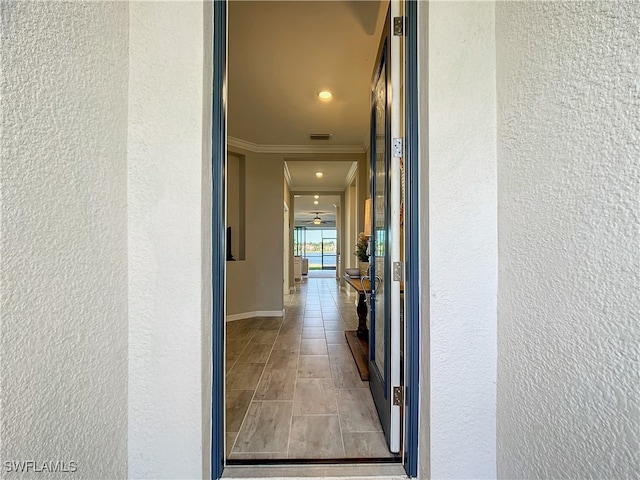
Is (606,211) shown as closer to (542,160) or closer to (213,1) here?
(542,160)

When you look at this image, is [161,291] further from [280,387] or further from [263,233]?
[263,233]

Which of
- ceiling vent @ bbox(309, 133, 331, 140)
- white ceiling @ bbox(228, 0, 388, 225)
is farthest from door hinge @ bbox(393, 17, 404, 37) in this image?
ceiling vent @ bbox(309, 133, 331, 140)

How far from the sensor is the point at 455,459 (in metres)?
1.18

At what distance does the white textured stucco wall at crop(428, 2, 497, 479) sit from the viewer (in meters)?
1.19

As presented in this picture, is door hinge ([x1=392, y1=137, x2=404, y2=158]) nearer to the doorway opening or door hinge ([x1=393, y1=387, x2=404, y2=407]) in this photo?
the doorway opening

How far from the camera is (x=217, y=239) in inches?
49.3

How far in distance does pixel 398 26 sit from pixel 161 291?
165 cm

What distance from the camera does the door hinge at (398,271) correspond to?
1.39 metres

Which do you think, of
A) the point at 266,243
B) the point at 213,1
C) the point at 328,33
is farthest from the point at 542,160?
the point at 266,243

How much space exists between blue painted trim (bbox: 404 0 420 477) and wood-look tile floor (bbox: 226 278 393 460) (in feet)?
1.23

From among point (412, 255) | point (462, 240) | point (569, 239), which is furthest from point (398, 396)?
point (569, 239)

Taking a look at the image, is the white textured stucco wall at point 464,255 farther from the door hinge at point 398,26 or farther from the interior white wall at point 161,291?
the interior white wall at point 161,291

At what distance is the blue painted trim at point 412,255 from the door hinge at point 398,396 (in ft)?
0.45

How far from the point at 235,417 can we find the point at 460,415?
1.39 m
